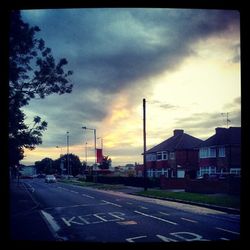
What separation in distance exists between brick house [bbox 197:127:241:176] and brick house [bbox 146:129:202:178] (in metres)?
4.36

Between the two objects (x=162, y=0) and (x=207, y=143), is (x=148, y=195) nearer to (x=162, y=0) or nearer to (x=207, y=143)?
(x=162, y=0)

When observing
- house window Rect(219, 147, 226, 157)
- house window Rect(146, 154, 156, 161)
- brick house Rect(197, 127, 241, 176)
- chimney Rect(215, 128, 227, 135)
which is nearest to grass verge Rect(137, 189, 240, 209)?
brick house Rect(197, 127, 241, 176)

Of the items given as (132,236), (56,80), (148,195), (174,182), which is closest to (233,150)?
(174,182)

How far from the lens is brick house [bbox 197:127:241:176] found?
60.1m

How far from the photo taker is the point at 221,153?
6256 cm

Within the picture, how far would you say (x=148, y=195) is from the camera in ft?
110

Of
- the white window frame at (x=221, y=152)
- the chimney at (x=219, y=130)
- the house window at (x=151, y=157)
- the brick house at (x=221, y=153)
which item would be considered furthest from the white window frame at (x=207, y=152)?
the house window at (x=151, y=157)

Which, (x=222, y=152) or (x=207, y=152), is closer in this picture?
(x=222, y=152)

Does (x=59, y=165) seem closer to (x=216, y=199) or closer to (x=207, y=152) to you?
(x=207, y=152)

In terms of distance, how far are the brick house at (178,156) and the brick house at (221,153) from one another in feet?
14.3

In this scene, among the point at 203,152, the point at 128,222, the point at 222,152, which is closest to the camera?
the point at 128,222

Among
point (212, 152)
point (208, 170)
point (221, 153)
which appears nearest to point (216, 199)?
point (221, 153)

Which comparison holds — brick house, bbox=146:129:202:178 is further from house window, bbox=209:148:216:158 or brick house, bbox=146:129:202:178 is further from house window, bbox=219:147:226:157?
house window, bbox=219:147:226:157

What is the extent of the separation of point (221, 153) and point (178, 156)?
13.8 metres
